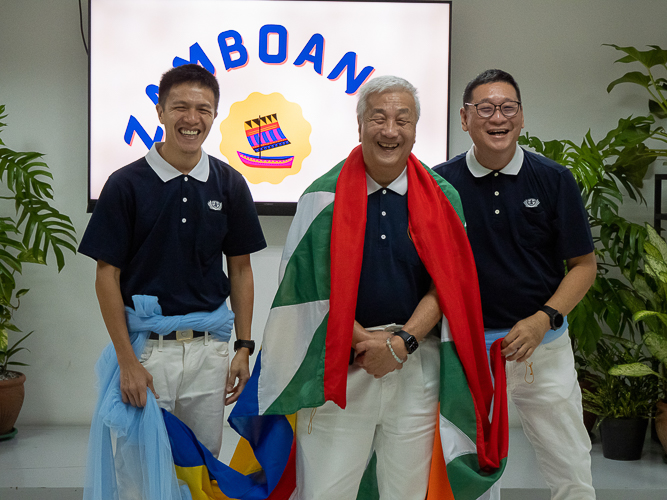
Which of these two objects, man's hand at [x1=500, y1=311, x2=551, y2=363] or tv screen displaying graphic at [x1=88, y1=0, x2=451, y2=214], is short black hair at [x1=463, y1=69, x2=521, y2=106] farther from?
tv screen displaying graphic at [x1=88, y1=0, x2=451, y2=214]

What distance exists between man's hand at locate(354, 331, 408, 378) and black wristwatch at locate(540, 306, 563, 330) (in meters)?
0.54

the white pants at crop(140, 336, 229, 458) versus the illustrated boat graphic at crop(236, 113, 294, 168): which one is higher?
the illustrated boat graphic at crop(236, 113, 294, 168)

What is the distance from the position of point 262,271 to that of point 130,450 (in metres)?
1.81

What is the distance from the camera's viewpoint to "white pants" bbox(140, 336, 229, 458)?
1.83 m

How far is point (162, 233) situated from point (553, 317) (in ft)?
4.01

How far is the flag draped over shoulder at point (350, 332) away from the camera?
169 cm

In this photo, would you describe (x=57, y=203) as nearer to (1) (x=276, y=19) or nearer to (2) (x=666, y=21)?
(1) (x=276, y=19)

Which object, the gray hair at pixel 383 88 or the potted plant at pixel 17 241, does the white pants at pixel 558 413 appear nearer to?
the gray hair at pixel 383 88

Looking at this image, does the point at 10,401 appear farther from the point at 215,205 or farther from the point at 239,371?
the point at 215,205

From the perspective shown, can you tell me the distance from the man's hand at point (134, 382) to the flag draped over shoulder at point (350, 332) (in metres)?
0.27

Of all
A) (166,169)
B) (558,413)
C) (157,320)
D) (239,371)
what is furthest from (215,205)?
(558,413)

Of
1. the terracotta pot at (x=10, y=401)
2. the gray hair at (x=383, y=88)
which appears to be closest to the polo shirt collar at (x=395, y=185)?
the gray hair at (x=383, y=88)

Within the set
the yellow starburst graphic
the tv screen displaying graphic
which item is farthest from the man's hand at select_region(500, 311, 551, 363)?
the yellow starburst graphic

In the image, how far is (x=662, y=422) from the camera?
3.06 meters
